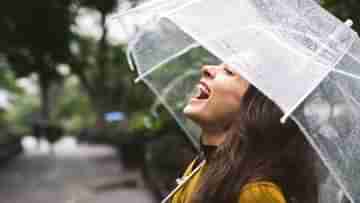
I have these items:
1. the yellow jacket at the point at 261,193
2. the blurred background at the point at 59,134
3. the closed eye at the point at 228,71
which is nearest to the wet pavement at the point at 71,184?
the blurred background at the point at 59,134

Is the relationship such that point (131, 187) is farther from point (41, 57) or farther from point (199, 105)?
point (199, 105)

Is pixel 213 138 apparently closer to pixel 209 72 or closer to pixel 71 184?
pixel 209 72

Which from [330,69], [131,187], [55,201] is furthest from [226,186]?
[131,187]

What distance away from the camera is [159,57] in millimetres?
3111

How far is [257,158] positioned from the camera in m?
1.72

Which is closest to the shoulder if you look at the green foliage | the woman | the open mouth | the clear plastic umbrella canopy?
the woman

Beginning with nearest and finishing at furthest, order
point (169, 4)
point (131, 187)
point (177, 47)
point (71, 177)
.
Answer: point (169, 4) → point (177, 47) → point (131, 187) → point (71, 177)

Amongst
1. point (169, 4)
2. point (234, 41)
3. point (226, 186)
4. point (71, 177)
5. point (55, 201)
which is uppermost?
point (169, 4)

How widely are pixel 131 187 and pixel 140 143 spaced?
6.44 feet

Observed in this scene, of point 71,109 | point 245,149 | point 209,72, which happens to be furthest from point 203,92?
point 71,109

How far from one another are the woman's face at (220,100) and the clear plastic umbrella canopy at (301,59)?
0.08 meters

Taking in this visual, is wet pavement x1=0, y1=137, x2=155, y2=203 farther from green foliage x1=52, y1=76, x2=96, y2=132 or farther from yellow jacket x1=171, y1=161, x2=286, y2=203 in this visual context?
green foliage x1=52, y1=76, x2=96, y2=132

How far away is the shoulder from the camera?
159 cm

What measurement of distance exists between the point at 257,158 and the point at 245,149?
49mm
